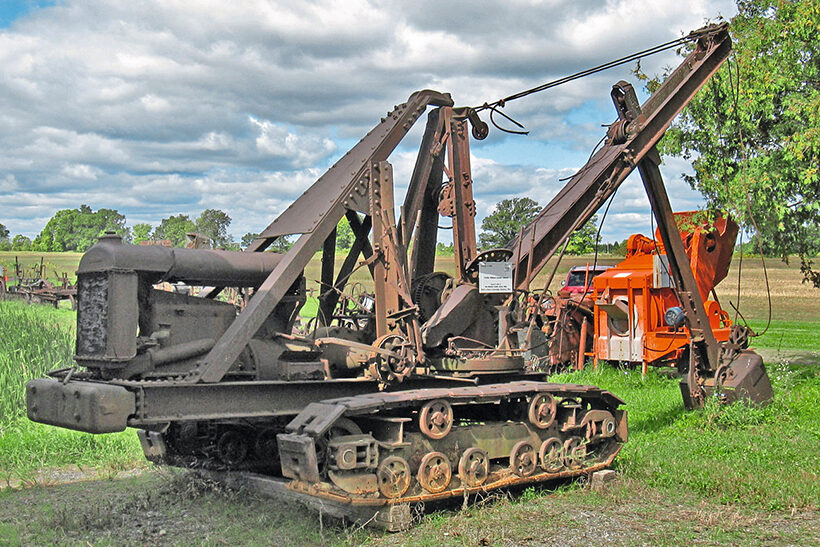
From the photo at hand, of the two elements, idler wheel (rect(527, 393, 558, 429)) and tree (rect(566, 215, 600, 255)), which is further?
tree (rect(566, 215, 600, 255))

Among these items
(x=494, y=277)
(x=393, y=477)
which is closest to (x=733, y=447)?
(x=494, y=277)

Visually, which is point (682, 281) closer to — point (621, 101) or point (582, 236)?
point (621, 101)

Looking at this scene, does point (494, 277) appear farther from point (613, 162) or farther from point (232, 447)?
point (232, 447)

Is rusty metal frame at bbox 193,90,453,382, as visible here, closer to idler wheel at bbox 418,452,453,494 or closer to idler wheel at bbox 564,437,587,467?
idler wheel at bbox 418,452,453,494

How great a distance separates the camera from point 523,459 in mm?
8328

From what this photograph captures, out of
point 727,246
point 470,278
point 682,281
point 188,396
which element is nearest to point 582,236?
point 727,246

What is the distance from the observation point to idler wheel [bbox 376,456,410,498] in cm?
722

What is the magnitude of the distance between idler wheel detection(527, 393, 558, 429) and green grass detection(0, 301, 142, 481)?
5055 millimetres

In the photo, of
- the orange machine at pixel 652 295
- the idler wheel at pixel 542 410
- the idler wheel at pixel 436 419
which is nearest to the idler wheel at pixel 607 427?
the idler wheel at pixel 542 410

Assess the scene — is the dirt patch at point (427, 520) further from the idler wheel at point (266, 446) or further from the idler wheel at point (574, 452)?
the idler wheel at point (266, 446)

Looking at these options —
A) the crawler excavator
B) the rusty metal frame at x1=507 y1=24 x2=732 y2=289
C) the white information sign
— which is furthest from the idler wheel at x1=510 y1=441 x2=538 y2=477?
the rusty metal frame at x1=507 y1=24 x2=732 y2=289

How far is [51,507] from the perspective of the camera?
8.34 m

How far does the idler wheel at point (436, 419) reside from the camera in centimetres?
758

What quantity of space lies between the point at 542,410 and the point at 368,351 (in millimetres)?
1979
